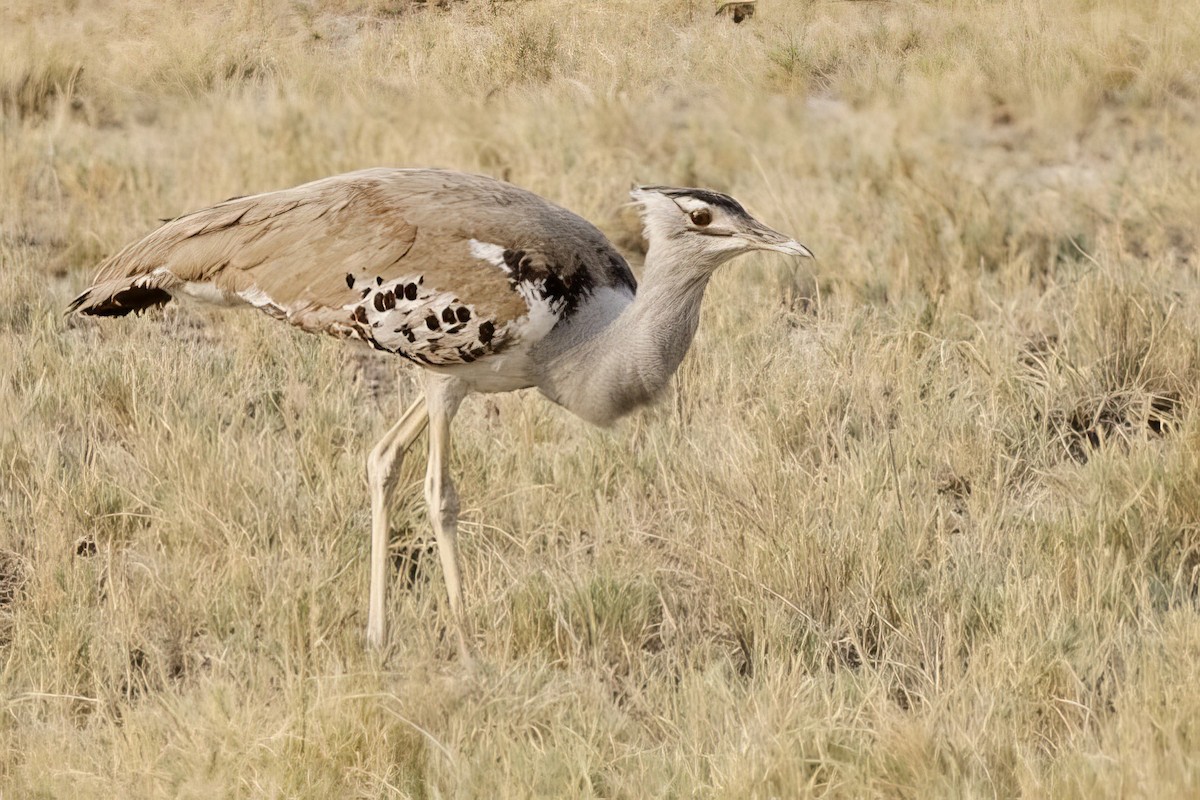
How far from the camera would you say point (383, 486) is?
4.01m

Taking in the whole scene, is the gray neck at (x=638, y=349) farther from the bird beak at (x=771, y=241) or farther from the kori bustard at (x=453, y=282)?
the bird beak at (x=771, y=241)

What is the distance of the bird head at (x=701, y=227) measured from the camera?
3.52 m

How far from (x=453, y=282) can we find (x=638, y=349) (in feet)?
1.61

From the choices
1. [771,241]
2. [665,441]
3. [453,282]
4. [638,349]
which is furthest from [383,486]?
[771,241]

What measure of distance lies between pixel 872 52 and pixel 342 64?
228cm

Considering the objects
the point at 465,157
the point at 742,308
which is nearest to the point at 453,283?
the point at 742,308

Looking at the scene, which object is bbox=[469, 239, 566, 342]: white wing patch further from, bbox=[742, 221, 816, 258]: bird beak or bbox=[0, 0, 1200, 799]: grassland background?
bbox=[0, 0, 1200, 799]: grassland background

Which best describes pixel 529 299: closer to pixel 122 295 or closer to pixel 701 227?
pixel 701 227

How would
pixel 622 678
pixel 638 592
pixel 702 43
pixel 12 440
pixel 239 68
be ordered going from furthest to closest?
pixel 239 68 → pixel 702 43 → pixel 12 440 → pixel 638 592 → pixel 622 678

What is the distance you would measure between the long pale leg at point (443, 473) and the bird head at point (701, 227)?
2.22 feet

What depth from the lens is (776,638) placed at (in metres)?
3.53

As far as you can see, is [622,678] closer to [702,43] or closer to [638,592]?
[638,592]

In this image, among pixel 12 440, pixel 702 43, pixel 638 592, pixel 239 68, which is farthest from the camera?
pixel 239 68

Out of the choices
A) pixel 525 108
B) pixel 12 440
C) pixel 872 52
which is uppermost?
pixel 872 52
